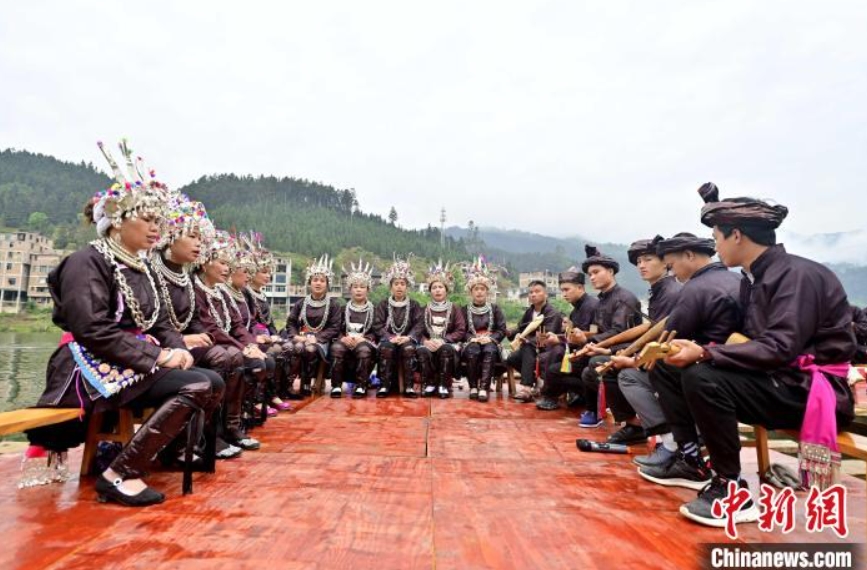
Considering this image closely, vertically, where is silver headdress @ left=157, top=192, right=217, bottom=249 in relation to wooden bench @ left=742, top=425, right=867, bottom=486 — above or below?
above

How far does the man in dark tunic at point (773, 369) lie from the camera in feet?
7.59

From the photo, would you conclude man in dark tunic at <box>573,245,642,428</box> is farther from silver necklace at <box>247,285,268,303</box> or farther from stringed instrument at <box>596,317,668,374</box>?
silver necklace at <box>247,285,268,303</box>

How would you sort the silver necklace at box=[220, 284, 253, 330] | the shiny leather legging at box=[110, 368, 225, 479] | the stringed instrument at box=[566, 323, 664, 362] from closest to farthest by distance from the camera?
the shiny leather legging at box=[110, 368, 225, 479], the stringed instrument at box=[566, 323, 664, 362], the silver necklace at box=[220, 284, 253, 330]

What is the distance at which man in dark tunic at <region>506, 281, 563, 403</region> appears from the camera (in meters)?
6.18

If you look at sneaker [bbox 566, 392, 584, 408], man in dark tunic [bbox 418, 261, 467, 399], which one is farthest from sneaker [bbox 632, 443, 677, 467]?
man in dark tunic [bbox 418, 261, 467, 399]

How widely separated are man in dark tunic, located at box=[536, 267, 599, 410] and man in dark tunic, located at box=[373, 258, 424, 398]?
5.76 feet

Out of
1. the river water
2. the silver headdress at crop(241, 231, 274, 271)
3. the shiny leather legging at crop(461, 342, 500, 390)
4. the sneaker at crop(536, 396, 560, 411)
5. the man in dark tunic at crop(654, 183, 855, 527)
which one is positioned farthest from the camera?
the river water

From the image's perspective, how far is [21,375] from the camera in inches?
847

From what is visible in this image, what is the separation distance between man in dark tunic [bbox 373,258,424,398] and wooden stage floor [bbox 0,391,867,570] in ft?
8.78

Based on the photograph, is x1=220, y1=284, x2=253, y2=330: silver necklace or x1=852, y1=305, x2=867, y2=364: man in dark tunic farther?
x1=852, y1=305, x2=867, y2=364: man in dark tunic

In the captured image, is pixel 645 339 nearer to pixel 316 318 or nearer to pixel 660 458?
pixel 660 458

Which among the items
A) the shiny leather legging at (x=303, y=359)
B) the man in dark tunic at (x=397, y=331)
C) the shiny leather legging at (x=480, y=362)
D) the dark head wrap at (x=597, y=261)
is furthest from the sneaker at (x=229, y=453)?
the dark head wrap at (x=597, y=261)

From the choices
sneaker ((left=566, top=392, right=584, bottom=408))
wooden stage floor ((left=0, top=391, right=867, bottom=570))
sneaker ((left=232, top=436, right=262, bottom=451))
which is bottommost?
sneaker ((left=232, top=436, right=262, bottom=451))

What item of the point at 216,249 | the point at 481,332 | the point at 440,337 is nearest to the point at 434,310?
the point at 440,337
